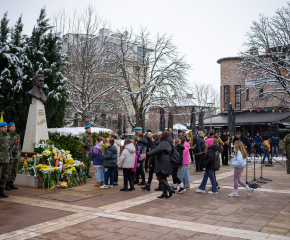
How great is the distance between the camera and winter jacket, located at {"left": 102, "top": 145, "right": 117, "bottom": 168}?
378 inches

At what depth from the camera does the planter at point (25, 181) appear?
Answer: 9.92 m

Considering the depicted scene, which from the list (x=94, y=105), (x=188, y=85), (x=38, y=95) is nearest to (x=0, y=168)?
(x=38, y=95)

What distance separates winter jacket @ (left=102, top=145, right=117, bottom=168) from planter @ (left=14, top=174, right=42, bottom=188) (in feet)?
7.26

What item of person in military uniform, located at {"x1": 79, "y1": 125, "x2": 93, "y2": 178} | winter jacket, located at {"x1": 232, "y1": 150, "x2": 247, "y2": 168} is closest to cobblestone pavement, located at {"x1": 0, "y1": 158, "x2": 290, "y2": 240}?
winter jacket, located at {"x1": 232, "y1": 150, "x2": 247, "y2": 168}

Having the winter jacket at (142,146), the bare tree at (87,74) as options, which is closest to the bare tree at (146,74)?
the bare tree at (87,74)

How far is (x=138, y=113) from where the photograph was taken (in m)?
23.1

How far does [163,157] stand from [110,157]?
204 centimetres

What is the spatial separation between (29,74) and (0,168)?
7.03 metres

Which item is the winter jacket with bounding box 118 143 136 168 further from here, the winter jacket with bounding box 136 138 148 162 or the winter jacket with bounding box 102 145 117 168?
the winter jacket with bounding box 136 138 148 162

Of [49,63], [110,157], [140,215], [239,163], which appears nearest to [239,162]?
[239,163]

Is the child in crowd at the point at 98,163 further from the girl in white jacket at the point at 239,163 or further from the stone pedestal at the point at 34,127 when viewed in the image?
the girl in white jacket at the point at 239,163

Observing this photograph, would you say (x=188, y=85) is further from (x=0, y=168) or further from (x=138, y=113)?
(x=0, y=168)

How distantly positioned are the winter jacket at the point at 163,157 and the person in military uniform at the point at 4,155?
3718mm

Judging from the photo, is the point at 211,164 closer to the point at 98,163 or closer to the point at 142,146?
the point at 142,146
